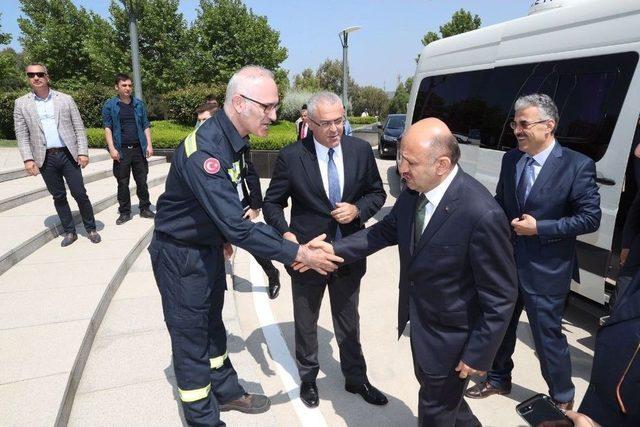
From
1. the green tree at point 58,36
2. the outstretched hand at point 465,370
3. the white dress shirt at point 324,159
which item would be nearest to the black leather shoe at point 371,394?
the outstretched hand at point 465,370

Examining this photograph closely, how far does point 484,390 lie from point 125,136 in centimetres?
565

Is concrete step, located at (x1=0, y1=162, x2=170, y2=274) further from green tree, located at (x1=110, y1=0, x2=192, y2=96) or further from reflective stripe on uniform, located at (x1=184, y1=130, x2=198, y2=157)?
green tree, located at (x1=110, y1=0, x2=192, y2=96)

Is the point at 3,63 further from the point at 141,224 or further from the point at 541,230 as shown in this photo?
the point at 541,230

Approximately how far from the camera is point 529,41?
14.1 ft

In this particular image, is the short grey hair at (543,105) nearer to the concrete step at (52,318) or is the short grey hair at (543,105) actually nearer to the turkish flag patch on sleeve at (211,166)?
the turkish flag patch on sleeve at (211,166)

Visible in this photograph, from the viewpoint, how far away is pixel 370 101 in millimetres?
71188

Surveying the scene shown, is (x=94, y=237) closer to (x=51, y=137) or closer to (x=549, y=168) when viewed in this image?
(x=51, y=137)

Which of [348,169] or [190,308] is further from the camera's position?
[348,169]

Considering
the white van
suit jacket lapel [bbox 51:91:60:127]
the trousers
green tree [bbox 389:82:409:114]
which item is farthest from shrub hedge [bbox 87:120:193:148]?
green tree [bbox 389:82:409:114]

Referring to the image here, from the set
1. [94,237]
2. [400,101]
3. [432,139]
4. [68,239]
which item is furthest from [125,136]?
[400,101]

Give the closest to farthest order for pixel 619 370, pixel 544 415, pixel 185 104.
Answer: pixel 619 370, pixel 544 415, pixel 185 104

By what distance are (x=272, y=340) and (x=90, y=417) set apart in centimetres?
155

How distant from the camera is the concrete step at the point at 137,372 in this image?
2.71 meters

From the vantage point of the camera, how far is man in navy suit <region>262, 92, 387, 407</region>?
272 centimetres
